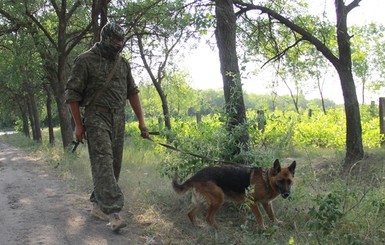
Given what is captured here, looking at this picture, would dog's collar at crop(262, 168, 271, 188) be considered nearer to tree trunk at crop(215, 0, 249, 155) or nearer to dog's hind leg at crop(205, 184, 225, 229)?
dog's hind leg at crop(205, 184, 225, 229)

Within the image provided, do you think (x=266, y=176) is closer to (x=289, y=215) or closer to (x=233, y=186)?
(x=233, y=186)

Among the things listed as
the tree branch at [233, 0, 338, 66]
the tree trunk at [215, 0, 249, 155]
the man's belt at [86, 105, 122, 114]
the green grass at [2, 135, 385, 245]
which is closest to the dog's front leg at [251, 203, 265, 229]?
the green grass at [2, 135, 385, 245]

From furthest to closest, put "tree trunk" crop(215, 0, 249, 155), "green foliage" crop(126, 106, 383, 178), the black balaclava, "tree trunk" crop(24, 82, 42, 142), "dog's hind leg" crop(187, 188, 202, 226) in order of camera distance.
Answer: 1. "tree trunk" crop(24, 82, 42, 142)
2. "tree trunk" crop(215, 0, 249, 155)
3. "green foliage" crop(126, 106, 383, 178)
4. "dog's hind leg" crop(187, 188, 202, 226)
5. the black balaclava

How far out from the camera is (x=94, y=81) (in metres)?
5.32

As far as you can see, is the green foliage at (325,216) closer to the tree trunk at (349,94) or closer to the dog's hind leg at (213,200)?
the dog's hind leg at (213,200)

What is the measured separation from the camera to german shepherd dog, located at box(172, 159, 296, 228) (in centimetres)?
548

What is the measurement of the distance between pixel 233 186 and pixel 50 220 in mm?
2693

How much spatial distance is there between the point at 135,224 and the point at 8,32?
43.6 feet

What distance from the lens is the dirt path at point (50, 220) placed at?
15.8 feet

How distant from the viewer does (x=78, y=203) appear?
678cm

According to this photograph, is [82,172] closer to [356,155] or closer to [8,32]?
[356,155]

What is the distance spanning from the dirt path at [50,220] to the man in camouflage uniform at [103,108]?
28 centimetres

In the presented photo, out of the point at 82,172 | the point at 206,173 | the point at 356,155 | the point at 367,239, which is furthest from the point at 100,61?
the point at 356,155

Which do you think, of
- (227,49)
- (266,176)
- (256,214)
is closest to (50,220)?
(256,214)
